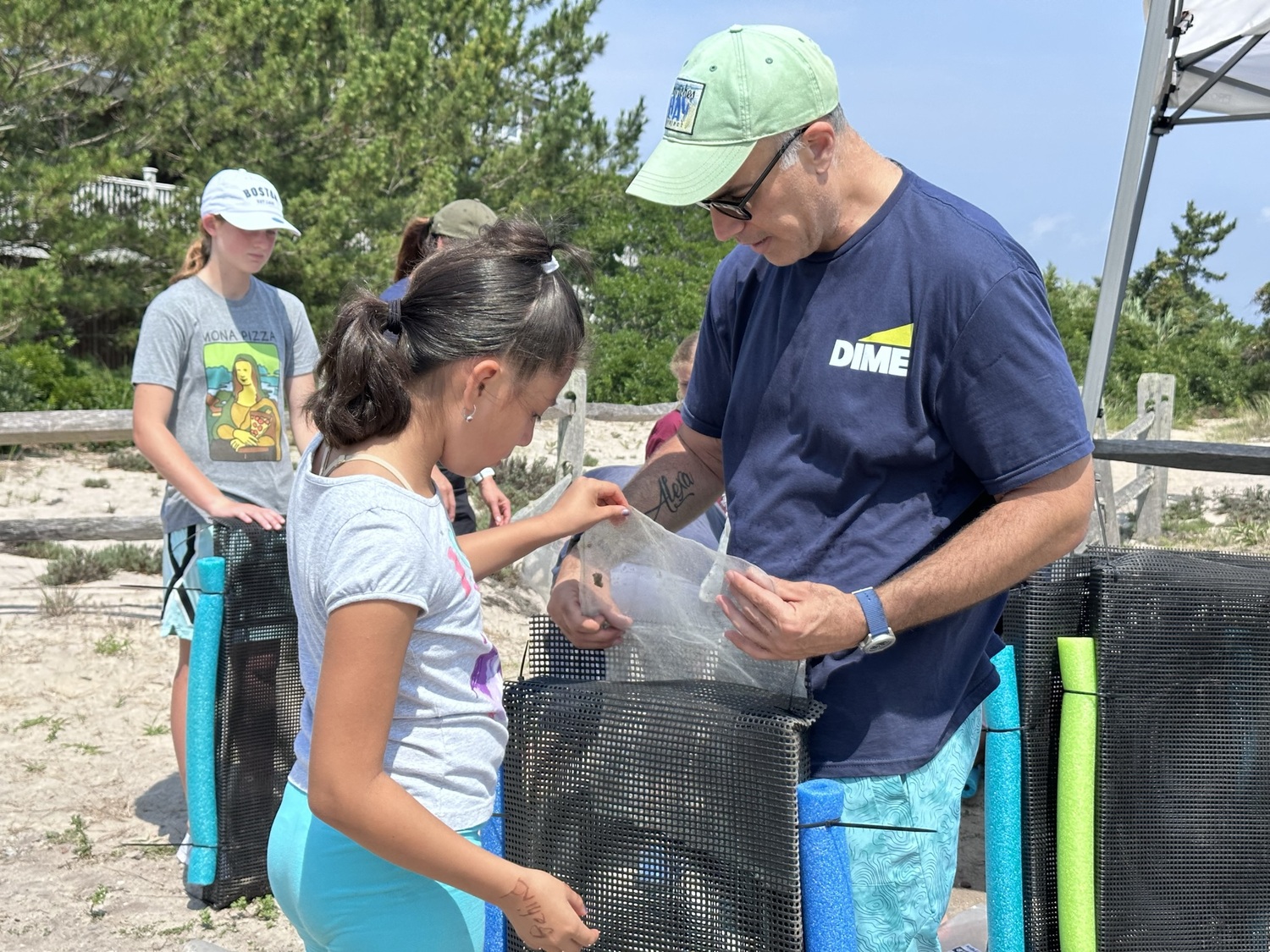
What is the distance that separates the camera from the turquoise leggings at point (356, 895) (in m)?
1.67

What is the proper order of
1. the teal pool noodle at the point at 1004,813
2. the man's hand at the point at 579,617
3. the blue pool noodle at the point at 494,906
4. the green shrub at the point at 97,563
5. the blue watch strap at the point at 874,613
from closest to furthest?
the blue watch strap at the point at 874,613 → the blue pool noodle at the point at 494,906 → the man's hand at the point at 579,617 → the teal pool noodle at the point at 1004,813 → the green shrub at the point at 97,563

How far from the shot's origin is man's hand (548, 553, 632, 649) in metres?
2.20

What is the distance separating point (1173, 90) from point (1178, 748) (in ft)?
16.1

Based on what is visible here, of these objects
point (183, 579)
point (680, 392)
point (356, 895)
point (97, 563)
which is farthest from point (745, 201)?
point (97, 563)

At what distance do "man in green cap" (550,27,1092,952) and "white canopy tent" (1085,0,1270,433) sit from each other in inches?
142

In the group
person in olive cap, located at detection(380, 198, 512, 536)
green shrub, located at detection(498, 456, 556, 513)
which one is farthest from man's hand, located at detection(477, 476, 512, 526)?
green shrub, located at detection(498, 456, 556, 513)

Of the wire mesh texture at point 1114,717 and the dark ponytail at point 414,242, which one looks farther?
the dark ponytail at point 414,242

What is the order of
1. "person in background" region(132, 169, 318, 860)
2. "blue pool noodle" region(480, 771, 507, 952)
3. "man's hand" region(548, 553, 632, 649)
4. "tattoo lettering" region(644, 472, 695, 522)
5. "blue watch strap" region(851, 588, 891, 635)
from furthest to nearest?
"person in background" region(132, 169, 318, 860)
"tattoo lettering" region(644, 472, 695, 522)
"man's hand" region(548, 553, 632, 649)
"blue pool noodle" region(480, 771, 507, 952)
"blue watch strap" region(851, 588, 891, 635)

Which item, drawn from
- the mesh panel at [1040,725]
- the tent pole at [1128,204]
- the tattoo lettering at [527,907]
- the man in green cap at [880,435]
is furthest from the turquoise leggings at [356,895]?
the tent pole at [1128,204]

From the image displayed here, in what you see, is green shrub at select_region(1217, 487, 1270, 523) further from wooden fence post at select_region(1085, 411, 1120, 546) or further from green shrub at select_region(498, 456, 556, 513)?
green shrub at select_region(498, 456, 556, 513)

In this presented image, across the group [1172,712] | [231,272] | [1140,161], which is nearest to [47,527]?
[231,272]

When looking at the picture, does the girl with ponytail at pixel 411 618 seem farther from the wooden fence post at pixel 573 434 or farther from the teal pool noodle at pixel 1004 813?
the wooden fence post at pixel 573 434

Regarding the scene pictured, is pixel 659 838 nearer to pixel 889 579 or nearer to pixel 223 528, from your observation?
pixel 889 579

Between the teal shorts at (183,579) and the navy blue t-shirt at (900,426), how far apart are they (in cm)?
248
